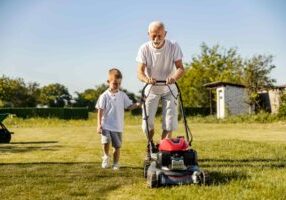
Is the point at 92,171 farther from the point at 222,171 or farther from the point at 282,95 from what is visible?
the point at 282,95

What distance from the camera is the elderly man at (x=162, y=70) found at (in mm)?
7641

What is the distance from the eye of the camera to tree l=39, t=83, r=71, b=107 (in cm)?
10744

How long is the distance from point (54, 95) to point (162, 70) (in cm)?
10898

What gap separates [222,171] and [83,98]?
10958cm

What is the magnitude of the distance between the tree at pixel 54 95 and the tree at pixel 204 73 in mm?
53217

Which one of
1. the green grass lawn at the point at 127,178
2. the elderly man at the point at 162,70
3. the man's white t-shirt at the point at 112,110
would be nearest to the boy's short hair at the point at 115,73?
the man's white t-shirt at the point at 112,110

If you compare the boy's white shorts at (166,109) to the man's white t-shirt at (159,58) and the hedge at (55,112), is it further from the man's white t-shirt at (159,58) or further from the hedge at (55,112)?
the hedge at (55,112)

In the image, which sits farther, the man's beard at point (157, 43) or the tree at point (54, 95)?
the tree at point (54, 95)

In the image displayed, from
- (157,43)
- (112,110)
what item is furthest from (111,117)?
→ (157,43)

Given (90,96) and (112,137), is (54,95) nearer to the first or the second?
(90,96)

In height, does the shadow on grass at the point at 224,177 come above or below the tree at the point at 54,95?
below

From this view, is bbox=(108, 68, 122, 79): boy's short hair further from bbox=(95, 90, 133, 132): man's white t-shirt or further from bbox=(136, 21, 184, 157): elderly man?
bbox=(136, 21, 184, 157): elderly man

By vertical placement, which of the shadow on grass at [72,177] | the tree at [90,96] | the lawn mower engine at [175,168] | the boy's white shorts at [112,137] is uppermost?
the tree at [90,96]

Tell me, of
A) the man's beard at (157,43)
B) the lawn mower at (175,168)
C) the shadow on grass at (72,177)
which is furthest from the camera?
the man's beard at (157,43)
